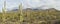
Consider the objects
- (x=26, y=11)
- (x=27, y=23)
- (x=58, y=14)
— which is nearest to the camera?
(x=27, y=23)

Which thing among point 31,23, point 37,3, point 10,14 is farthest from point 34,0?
point 31,23

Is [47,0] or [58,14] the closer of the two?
[58,14]

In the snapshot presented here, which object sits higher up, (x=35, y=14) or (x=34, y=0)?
(x=34, y=0)

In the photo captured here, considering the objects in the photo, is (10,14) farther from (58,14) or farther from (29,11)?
(58,14)

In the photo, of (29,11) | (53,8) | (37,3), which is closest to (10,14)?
(29,11)

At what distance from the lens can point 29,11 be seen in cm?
331

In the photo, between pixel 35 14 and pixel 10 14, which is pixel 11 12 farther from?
pixel 35 14

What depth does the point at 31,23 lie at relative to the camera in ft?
9.34

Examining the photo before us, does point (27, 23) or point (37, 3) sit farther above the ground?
point (37, 3)

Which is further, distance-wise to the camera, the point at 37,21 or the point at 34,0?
the point at 34,0

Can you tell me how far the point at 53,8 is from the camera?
338 centimetres

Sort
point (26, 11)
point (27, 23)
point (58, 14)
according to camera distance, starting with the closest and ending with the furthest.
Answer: point (27, 23) < point (58, 14) < point (26, 11)

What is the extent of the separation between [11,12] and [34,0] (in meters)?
0.49

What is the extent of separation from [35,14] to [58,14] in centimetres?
39
